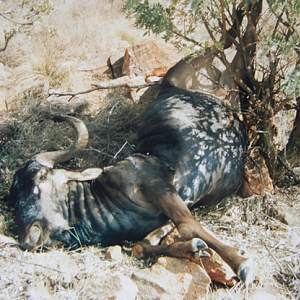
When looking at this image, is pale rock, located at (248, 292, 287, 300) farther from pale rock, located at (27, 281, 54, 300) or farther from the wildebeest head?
the wildebeest head

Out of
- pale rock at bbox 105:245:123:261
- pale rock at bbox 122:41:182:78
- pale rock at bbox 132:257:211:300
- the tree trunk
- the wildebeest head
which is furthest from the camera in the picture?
pale rock at bbox 122:41:182:78

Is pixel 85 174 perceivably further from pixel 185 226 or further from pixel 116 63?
pixel 116 63

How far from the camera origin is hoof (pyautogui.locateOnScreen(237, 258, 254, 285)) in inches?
98.0

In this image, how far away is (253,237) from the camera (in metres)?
3.20

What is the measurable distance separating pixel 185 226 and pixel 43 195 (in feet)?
4.28

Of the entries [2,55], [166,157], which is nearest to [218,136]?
[166,157]

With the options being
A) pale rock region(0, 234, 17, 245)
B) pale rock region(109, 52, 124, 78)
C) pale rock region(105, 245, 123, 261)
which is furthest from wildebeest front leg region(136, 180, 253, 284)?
pale rock region(109, 52, 124, 78)

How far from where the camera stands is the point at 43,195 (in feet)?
10.2

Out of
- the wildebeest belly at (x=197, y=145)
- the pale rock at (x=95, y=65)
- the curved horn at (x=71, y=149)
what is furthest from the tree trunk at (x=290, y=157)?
the pale rock at (x=95, y=65)

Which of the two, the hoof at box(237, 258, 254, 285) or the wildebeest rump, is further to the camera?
the wildebeest rump

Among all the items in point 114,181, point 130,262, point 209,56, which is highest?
point 209,56

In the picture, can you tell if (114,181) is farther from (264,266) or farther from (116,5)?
(116,5)

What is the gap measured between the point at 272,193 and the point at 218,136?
0.93 m

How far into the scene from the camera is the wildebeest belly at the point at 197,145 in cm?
340
